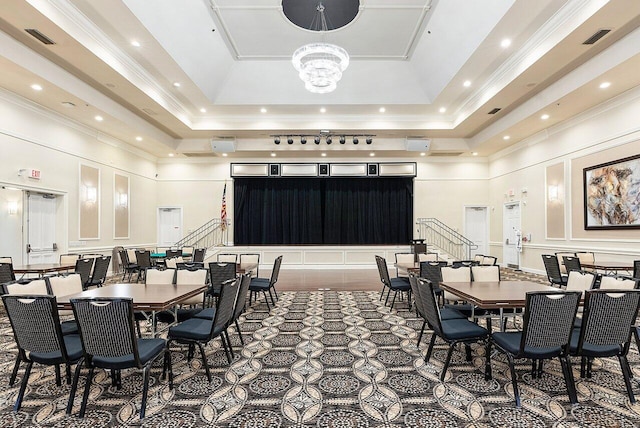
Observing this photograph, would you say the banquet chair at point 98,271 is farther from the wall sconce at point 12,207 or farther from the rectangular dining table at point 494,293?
the rectangular dining table at point 494,293

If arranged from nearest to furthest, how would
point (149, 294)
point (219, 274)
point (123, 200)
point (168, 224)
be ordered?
1. point (149, 294)
2. point (219, 274)
3. point (123, 200)
4. point (168, 224)

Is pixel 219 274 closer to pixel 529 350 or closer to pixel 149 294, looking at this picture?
pixel 149 294

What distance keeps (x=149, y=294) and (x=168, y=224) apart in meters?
10.5

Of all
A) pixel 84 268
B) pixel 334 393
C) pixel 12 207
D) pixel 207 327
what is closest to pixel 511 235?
pixel 334 393

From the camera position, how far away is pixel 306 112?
413 inches

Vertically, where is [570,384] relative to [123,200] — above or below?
below

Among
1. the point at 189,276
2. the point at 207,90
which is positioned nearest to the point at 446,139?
the point at 207,90

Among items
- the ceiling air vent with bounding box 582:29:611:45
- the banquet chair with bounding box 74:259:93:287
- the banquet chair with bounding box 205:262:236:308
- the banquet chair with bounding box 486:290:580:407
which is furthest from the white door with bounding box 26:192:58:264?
the ceiling air vent with bounding box 582:29:611:45

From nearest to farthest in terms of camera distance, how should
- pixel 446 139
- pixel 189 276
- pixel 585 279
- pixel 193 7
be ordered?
pixel 585 279 → pixel 189 276 → pixel 193 7 → pixel 446 139

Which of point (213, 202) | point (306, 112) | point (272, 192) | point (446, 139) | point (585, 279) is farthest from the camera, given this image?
point (272, 192)

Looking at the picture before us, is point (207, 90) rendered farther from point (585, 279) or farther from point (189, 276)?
point (585, 279)

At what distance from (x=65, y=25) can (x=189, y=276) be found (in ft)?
14.3

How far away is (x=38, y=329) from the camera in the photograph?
8.78 feet

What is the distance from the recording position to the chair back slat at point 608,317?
9.07 ft
